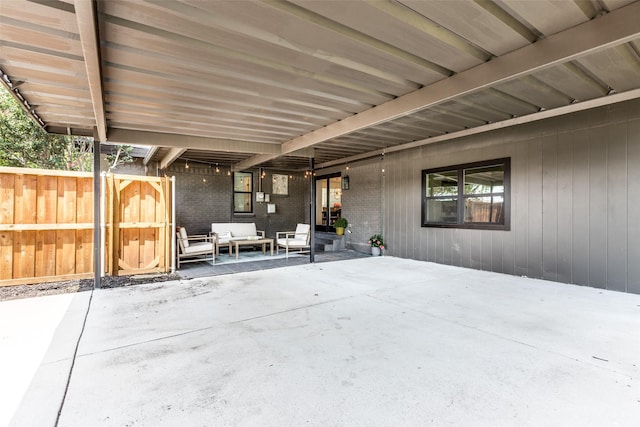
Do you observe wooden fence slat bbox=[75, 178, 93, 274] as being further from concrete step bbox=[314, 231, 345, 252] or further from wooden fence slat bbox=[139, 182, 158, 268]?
concrete step bbox=[314, 231, 345, 252]

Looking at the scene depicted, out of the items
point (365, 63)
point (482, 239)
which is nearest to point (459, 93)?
point (365, 63)

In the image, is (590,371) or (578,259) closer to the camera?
(590,371)

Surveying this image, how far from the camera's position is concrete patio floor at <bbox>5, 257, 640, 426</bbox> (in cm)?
187

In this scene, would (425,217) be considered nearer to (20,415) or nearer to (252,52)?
(252,52)

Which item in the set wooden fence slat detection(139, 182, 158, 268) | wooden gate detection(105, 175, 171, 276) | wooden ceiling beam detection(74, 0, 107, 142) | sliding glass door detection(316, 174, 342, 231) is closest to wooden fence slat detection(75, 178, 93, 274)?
wooden gate detection(105, 175, 171, 276)

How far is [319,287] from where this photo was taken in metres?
4.99

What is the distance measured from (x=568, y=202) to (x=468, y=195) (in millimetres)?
1797

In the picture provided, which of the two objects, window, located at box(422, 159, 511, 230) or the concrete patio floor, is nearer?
the concrete patio floor

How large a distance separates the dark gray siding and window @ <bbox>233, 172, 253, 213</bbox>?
677 centimetres

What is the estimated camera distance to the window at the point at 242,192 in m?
10.6

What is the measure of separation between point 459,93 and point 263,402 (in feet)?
12.1

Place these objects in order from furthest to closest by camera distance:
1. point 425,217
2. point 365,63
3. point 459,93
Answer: point 425,217
point 459,93
point 365,63

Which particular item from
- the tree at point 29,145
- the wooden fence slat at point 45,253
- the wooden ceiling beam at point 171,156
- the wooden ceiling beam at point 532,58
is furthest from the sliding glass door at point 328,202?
the wooden fence slat at point 45,253

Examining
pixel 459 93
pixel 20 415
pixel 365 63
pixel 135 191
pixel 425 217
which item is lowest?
pixel 20 415
